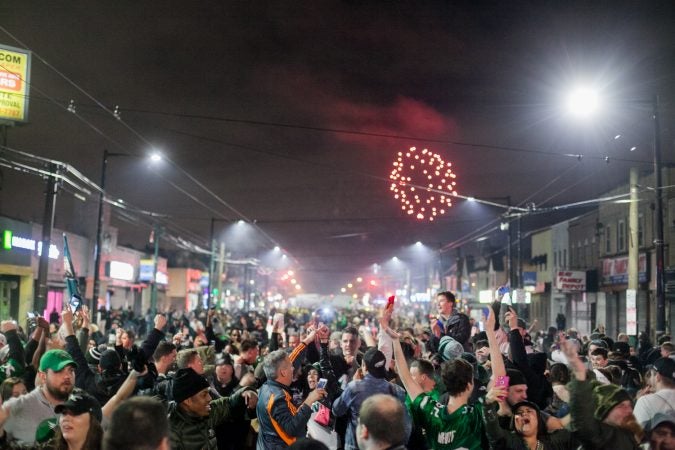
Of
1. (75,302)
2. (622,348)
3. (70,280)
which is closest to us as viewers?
(75,302)

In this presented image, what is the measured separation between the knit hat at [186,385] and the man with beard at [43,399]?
0.96 metres

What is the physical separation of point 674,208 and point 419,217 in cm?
1827

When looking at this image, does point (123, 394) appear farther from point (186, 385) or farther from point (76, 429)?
point (76, 429)

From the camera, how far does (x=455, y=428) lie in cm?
552

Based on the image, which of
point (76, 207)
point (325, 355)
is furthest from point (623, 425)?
point (76, 207)

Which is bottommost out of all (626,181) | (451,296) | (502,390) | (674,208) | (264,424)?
(264,424)

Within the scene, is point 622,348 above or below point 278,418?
above

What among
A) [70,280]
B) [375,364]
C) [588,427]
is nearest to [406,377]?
[375,364]

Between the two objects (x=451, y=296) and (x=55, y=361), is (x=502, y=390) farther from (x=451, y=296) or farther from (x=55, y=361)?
(x=451, y=296)

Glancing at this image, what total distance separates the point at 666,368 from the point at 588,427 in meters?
3.10

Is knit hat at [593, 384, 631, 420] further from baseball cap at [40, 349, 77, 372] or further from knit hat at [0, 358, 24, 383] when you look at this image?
knit hat at [0, 358, 24, 383]

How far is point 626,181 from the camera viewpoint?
125 feet

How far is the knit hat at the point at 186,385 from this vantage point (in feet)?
18.8

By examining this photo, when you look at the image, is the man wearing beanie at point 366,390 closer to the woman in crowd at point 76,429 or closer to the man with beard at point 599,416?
the man with beard at point 599,416
